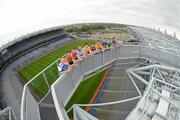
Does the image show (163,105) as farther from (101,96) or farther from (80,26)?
(80,26)

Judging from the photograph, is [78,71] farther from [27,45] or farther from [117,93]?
[27,45]

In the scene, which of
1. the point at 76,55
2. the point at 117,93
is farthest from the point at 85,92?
the point at 76,55

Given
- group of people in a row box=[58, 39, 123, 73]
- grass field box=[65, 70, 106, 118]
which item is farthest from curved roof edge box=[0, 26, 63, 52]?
group of people in a row box=[58, 39, 123, 73]

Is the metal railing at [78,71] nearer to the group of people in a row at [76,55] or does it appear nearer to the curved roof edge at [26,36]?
the group of people in a row at [76,55]

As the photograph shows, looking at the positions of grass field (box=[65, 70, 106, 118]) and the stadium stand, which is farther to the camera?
the stadium stand

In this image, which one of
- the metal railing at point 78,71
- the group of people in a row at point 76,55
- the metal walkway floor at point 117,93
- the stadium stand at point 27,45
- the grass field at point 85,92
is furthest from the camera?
the stadium stand at point 27,45

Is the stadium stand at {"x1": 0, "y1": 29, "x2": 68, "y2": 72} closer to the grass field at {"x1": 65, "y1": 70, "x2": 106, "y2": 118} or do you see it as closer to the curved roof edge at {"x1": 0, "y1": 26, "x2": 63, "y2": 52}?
the curved roof edge at {"x1": 0, "y1": 26, "x2": 63, "y2": 52}

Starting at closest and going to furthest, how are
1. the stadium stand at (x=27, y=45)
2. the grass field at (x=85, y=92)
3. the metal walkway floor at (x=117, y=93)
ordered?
the metal walkway floor at (x=117, y=93) < the grass field at (x=85, y=92) < the stadium stand at (x=27, y=45)

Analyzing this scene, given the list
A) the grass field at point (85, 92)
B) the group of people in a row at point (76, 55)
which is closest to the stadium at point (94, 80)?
the grass field at point (85, 92)
